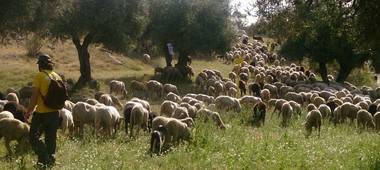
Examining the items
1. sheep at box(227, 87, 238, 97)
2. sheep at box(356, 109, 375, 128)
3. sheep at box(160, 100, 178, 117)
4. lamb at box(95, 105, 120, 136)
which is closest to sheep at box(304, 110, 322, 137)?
sheep at box(356, 109, 375, 128)

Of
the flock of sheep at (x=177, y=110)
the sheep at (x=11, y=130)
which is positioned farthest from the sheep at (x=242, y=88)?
the sheep at (x=11, y=130)

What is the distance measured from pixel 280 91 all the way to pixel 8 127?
20.6 metres

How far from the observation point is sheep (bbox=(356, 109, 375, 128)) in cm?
1945

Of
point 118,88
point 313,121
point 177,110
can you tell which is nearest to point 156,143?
point 177,110

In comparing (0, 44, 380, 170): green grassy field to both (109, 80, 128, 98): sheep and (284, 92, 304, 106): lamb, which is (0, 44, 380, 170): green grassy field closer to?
(284, 92, 304, 106): lamb

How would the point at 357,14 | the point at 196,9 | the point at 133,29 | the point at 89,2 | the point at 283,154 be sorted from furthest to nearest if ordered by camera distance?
the point at 196,9
the point at 133,29
the point at 89,2
the point at 357,14
the point at 283,154

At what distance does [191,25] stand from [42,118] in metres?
27.1

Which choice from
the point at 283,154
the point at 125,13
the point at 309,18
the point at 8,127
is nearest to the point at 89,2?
the point at 125,13

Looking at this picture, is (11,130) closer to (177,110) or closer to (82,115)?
(82,115)

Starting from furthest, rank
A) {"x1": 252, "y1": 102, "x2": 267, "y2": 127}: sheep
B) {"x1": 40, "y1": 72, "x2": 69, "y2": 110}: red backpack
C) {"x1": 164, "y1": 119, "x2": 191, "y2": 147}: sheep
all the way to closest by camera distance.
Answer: {"x1": 252, "y1": 102, "x2": 267, "y2": 127}: sheep → {"x1": 164, "y1": 119, "x2": 191, "y2": 147}: sheep → {"x1": 40, "y1": 72, "x2": 69, "y2": 110}: red backpack

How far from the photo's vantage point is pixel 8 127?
38.3 feet

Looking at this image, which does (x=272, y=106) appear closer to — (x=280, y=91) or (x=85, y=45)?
(x=280, y=91)

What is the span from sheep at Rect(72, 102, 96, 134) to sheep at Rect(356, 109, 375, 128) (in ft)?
32.8

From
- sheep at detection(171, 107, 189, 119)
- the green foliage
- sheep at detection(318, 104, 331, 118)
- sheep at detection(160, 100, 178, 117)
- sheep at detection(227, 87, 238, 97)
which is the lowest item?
sheep at detection(227, 87, 238, 97)
